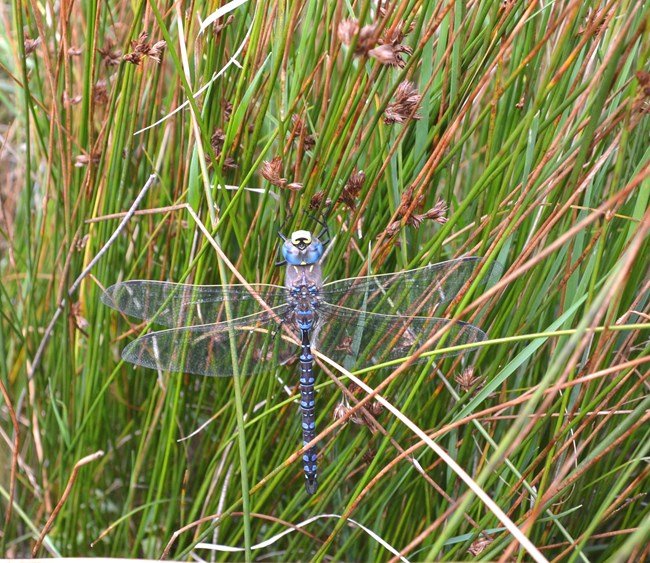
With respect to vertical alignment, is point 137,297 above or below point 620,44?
below

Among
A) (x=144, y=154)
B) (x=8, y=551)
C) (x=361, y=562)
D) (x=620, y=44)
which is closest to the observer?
(x=620, y=44)

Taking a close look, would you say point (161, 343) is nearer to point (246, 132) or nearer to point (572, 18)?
point (246, 132)

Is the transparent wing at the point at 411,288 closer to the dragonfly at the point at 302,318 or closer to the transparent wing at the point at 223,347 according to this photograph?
the dragonfly at the point at 302,318

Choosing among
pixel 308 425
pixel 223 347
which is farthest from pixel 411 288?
pixel 223 347

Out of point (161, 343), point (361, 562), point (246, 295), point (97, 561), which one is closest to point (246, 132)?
point (246, 295)

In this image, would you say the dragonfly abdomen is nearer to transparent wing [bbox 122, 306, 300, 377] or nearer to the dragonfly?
the dragonfly

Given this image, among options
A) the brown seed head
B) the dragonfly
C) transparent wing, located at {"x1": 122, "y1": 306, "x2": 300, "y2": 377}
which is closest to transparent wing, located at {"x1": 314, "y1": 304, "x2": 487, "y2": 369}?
the dragonfly

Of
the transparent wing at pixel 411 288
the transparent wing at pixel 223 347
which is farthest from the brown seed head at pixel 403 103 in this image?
the transparent wing at pixel 223 347
